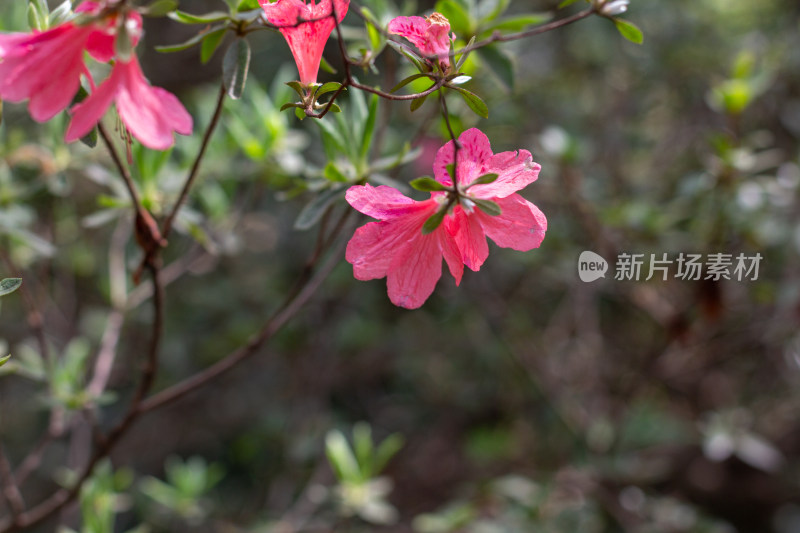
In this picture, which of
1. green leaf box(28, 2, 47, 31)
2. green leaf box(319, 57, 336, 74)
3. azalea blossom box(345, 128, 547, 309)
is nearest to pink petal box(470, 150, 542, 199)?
azalea blossom box(345, 128, 547, 309)

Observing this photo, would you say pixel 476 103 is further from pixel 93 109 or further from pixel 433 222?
pixel 93 109

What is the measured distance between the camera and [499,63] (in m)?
1.12

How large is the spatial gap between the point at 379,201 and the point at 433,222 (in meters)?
0.08

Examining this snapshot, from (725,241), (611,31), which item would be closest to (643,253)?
(725,241)

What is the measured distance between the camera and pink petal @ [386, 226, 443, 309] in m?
0.77

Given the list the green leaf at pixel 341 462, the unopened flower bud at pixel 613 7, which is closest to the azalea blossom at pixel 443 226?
the unopened flower bud at pixel 613 7

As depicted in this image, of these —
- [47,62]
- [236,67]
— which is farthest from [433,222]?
[47,62]

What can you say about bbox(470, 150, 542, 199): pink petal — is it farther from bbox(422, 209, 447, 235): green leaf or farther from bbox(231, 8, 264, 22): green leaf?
bbox(231, 8, 264, 22): green leaf

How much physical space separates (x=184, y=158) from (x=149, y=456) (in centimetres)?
200

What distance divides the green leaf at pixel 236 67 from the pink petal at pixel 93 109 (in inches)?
6.4

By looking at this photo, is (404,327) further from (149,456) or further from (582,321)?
(149,456)

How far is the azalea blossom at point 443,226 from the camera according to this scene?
0.75 m

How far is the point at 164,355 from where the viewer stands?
2.65 meters

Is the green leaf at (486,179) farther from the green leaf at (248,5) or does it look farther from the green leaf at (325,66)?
the green leaf at (248,5)
